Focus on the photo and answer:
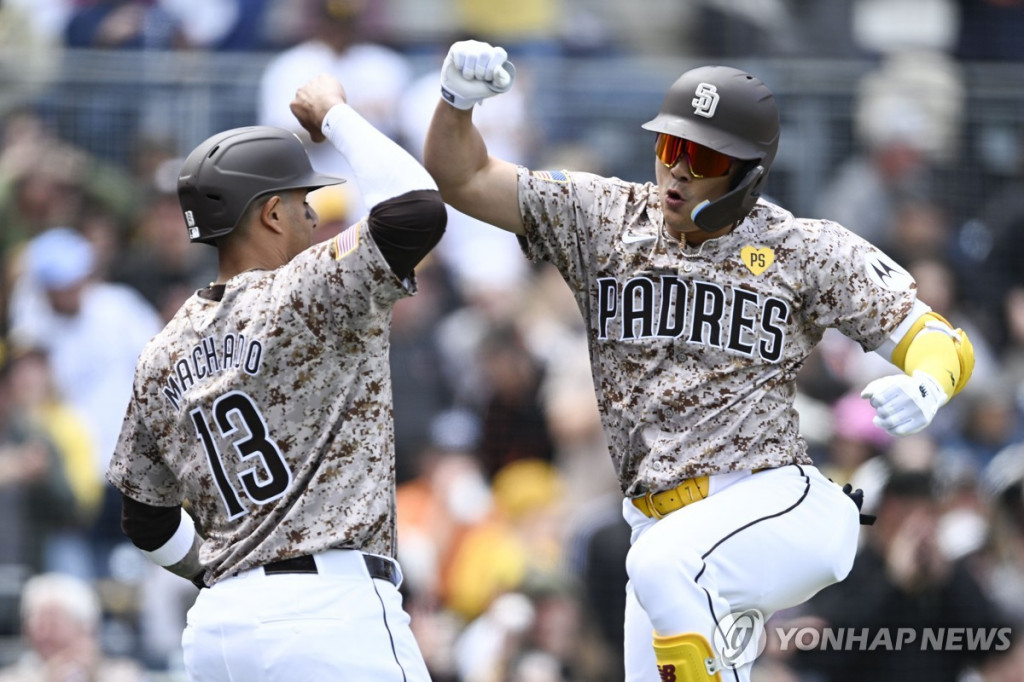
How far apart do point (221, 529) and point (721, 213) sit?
5.22ft

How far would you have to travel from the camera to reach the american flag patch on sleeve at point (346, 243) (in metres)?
3.73

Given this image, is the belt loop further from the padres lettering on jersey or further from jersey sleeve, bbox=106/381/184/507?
jersey sleeve, bbox=106/381/184/507

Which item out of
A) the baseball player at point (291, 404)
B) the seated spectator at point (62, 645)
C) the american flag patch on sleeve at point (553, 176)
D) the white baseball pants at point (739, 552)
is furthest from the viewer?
the seated spectator at point (62, 645)

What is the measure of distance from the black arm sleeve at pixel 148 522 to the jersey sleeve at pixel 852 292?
1919 millimetres

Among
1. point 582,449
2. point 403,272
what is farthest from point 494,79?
point 582,449

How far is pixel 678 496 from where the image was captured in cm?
430

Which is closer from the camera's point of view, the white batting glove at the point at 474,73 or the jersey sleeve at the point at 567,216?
the white batting glove at the point at 474,73

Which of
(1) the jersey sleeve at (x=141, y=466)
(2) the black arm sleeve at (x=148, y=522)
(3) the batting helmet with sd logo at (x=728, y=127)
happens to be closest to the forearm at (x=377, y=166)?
(3) the batting helmet with sd logo at (x=728, y=127)

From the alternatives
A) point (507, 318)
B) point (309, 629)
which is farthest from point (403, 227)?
point (507, 318)

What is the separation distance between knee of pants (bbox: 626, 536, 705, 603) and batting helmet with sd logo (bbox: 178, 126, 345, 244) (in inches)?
50.0

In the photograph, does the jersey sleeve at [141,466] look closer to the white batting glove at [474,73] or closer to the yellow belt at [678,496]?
the white batting glove at [474,73]

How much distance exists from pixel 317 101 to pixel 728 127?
112 centimetres

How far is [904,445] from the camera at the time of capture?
817cm

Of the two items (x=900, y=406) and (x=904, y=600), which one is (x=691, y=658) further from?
(x=904, y=600)
